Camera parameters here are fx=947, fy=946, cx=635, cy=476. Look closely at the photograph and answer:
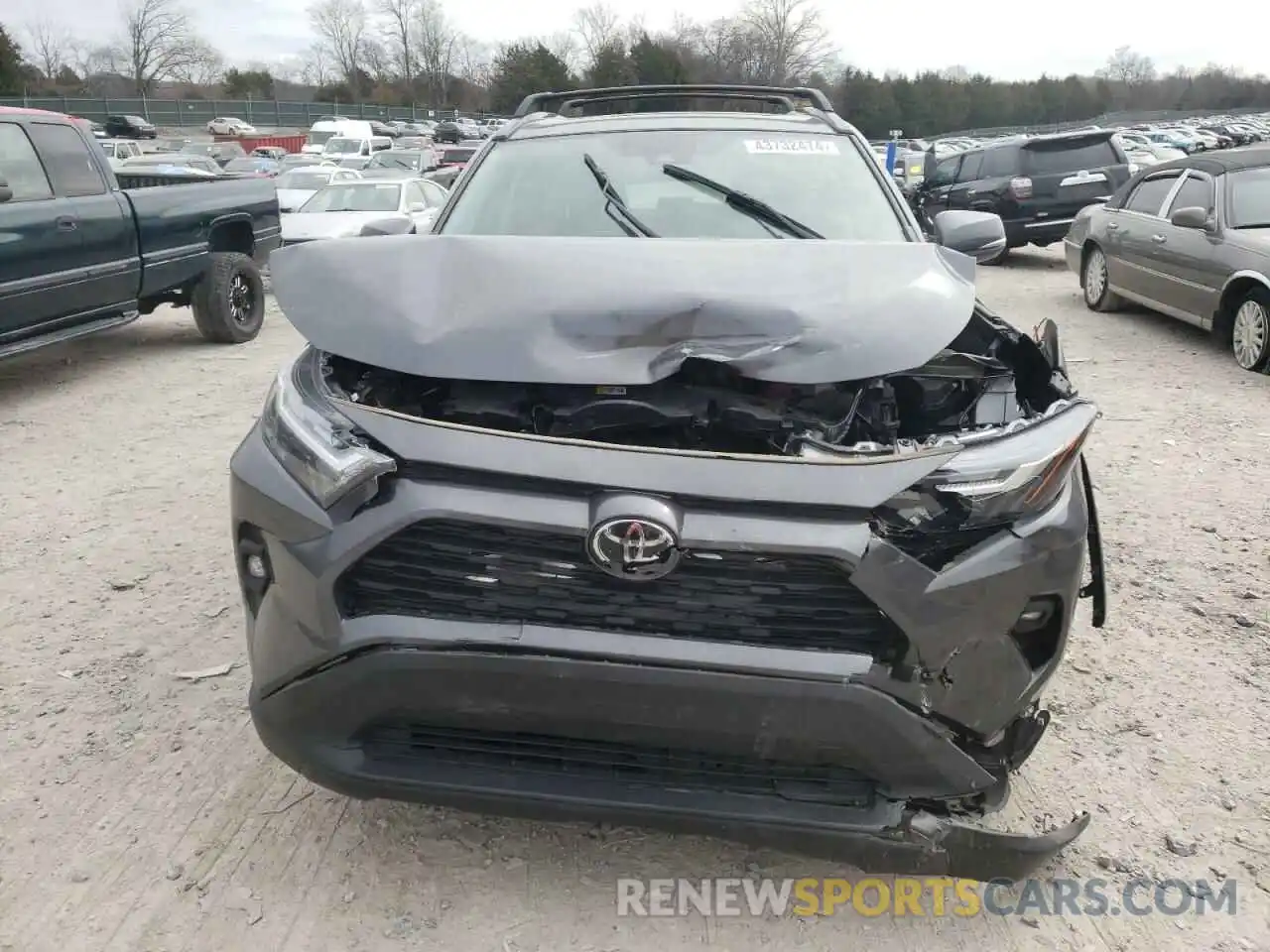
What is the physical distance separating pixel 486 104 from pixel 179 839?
248 ft

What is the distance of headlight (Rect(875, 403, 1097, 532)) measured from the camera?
6.01 ft

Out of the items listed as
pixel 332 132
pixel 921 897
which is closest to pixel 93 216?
pixel 921 897

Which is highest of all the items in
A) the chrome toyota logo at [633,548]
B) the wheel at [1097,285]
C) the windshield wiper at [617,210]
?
the windshield wiper at [617,210]

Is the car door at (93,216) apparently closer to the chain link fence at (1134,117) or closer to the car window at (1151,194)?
the car window at (1151,194)

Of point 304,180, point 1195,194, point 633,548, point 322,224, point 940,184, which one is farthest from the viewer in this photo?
point 304,180

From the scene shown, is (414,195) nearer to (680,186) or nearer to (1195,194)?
(1195,194)

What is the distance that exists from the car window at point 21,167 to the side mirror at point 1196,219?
28.5 ft

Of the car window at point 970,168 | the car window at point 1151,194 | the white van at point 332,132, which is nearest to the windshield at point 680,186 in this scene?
the car window at point 1151,194

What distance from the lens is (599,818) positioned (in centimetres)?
195

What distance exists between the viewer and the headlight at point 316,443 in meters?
1.87

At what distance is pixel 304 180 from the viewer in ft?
54.0

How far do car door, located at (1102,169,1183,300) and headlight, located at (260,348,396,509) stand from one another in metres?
8.41

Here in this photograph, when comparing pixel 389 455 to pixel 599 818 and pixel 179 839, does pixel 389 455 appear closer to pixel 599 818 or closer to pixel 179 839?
pixel 599 818

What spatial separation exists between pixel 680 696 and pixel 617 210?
208cm
